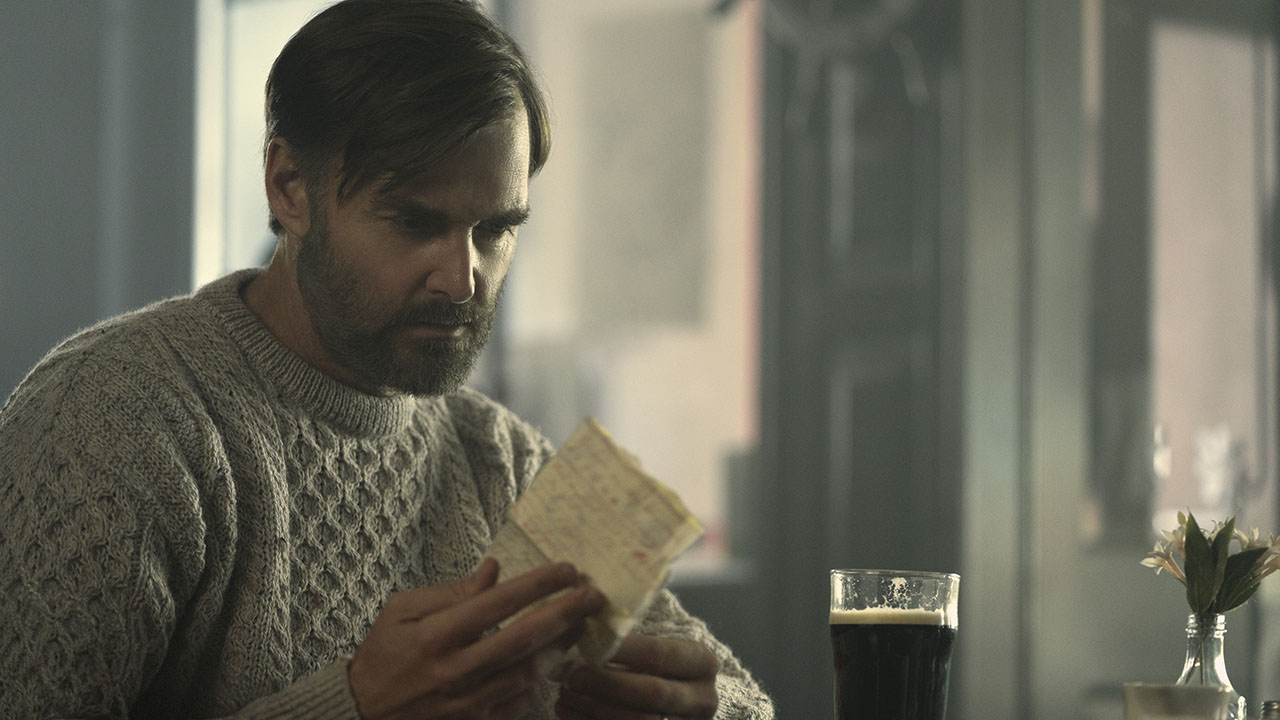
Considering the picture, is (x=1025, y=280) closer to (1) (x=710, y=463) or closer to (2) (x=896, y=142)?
(2) (x=896, y=142)

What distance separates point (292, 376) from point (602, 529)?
0.50 metres

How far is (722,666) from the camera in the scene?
5.06ft

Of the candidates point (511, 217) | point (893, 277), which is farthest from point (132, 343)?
point (893, 277)

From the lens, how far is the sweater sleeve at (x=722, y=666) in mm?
1411

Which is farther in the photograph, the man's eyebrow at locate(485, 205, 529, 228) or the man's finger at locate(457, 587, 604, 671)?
the man's eyebrow at locate(485, 205, 529, 228)

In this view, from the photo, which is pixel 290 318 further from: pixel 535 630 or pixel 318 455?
pixel 535 630

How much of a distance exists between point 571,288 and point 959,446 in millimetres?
1075

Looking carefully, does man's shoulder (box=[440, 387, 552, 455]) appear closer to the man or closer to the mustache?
the man

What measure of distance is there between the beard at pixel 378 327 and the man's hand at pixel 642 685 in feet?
1.17

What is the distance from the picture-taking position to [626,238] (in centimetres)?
362

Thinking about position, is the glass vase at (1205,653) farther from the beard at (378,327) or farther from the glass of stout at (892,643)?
the beard at (378,327)

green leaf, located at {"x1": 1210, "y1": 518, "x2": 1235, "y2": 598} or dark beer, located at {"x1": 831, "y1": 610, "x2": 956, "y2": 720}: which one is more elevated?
green leaf, located at {"x1": 1210, "y1": 518, "x2": 1235, "y2": 598}

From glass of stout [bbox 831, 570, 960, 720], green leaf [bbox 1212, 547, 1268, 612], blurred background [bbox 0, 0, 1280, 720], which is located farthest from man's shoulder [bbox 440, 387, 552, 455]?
green leaf [bbox 1212, 547, 1268, 612]

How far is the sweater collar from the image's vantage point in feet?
4.43
